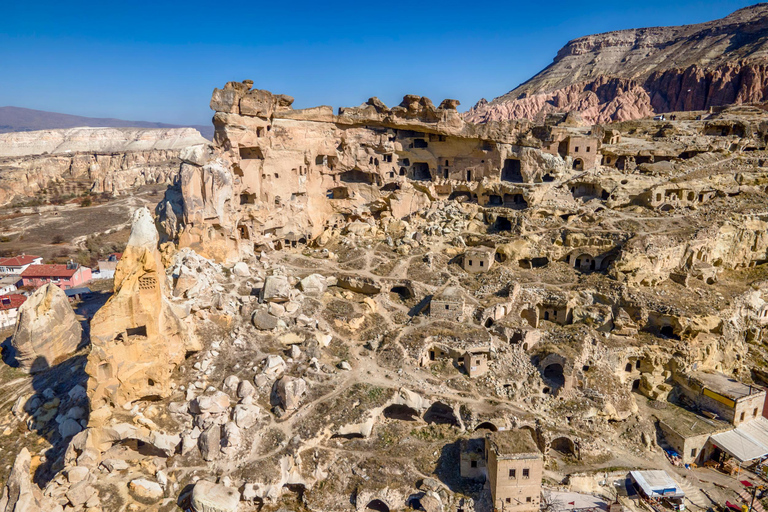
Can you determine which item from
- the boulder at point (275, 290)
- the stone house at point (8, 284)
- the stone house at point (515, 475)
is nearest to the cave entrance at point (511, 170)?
the boulder at point (275, 290)

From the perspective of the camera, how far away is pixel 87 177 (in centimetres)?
11325

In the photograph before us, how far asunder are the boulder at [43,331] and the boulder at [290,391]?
16.5 m

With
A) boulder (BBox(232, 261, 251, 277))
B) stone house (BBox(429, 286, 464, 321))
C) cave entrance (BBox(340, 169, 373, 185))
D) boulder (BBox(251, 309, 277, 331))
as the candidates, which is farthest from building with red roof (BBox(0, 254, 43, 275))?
stone house (BBox(429, 286, 464, 321))

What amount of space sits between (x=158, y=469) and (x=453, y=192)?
30.1 meters

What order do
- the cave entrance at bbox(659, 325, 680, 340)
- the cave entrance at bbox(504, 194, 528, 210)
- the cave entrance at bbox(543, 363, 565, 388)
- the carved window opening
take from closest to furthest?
the carved window opening → the cave entrance at bbox(543, 363, 565, 388) → the cave entrance at bbox(659, 325, 680, 340) → the cave entrance at bbox(504, 194, 528, 210)

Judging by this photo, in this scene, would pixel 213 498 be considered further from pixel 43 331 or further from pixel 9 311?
pixel 9 311

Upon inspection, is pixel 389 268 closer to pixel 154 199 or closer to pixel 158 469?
pixel 158 469

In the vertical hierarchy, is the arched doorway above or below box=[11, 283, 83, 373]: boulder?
below

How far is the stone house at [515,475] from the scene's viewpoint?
657 inches

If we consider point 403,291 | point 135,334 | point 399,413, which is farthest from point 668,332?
point 135,334

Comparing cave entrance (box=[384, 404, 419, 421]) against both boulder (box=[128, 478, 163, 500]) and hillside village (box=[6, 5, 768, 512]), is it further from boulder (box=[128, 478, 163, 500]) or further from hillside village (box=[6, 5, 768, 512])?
boulder (box=[128, 478, 163, 500])

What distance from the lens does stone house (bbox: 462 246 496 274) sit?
29.7 m

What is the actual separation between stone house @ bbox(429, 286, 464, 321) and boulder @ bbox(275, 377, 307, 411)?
8.49 m

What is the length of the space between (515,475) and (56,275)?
4451 cm
